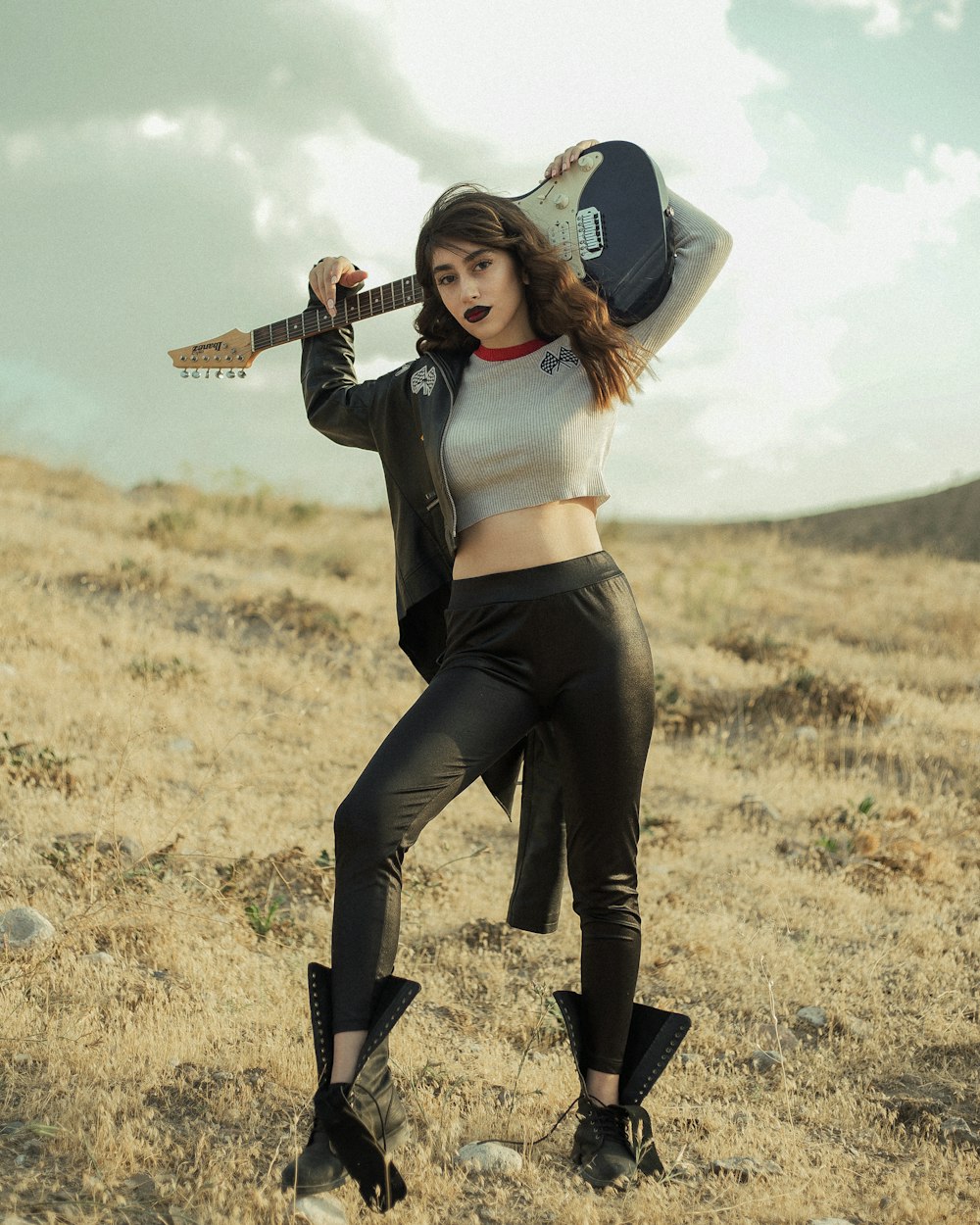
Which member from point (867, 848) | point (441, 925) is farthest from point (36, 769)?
point (867, 848)

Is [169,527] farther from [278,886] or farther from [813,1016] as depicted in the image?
[813,1016]

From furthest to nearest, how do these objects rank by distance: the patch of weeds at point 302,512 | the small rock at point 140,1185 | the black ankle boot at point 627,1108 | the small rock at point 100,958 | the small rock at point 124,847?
the patch of weeds at point 302,512 → the small rock at point 124,847 → the small rock at point 100,958 → the black ankle boot at point 627,1108 → the small rock at point 140,1185

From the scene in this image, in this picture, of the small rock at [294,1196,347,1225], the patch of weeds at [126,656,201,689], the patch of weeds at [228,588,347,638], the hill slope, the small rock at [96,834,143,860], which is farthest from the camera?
the hill slope

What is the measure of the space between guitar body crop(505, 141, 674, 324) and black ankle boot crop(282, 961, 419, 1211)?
2031 millimetres

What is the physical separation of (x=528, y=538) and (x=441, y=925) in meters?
2.47

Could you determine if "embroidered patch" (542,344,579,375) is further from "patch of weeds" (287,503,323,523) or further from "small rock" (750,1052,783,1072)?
"patch of weeds" (287,503,323,523)

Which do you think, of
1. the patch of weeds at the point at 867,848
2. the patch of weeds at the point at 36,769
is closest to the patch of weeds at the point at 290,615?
the patch of weeds at the point at 36,769

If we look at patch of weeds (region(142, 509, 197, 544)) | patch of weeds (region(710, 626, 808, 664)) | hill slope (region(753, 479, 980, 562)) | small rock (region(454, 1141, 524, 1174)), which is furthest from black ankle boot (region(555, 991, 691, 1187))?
hill slope (region(753, 479, 980, 562))

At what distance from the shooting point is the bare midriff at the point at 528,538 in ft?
9.66

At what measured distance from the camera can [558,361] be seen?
121 inches

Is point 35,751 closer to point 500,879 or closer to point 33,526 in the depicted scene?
point 500,879

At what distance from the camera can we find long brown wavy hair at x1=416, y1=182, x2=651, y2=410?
3035 millimetres

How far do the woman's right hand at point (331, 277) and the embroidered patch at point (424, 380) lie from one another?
0.43m

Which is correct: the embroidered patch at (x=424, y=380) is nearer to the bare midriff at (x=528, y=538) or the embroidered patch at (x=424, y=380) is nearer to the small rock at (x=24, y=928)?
the bare midriff at (x=528, y=538)
